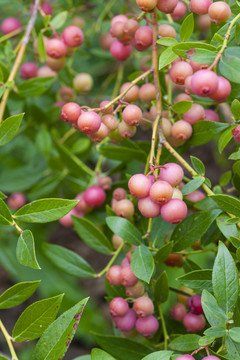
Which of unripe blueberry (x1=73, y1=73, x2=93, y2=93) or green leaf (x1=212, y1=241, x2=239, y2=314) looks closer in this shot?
green leaf (x1=212, y1=241, x2=239, y2=314)

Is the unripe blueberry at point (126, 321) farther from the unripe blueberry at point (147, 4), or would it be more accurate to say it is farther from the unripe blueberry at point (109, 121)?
the unripe blueberry at point (147, 4)

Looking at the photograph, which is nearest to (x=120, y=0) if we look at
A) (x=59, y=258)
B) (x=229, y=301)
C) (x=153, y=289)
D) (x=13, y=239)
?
(x=13, y=239)

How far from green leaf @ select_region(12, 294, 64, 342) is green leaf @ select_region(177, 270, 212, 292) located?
0.20 meters

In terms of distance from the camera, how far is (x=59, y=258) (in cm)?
106

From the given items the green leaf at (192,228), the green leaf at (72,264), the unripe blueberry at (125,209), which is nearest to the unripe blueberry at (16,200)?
the green leaf at (72,264)

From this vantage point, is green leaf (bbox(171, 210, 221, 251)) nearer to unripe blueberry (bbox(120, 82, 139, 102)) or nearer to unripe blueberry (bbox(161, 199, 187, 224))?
unripe blueberry (bbox(161, 199, 187, 224))

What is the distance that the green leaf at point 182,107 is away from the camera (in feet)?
2.88

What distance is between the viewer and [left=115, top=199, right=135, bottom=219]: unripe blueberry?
0.95 meters

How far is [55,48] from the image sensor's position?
43.3 inches

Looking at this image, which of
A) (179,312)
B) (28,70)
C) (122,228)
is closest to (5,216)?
(122,228)

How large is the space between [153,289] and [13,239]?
0.94 metres

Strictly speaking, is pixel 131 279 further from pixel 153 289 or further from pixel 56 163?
pixel 56 163

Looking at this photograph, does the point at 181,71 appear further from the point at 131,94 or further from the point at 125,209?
the point at 125,209

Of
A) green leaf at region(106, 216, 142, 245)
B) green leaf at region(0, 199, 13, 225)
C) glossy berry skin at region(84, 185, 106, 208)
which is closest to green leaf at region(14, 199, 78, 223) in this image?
green leaf at region(0, 199, 13, 225)
